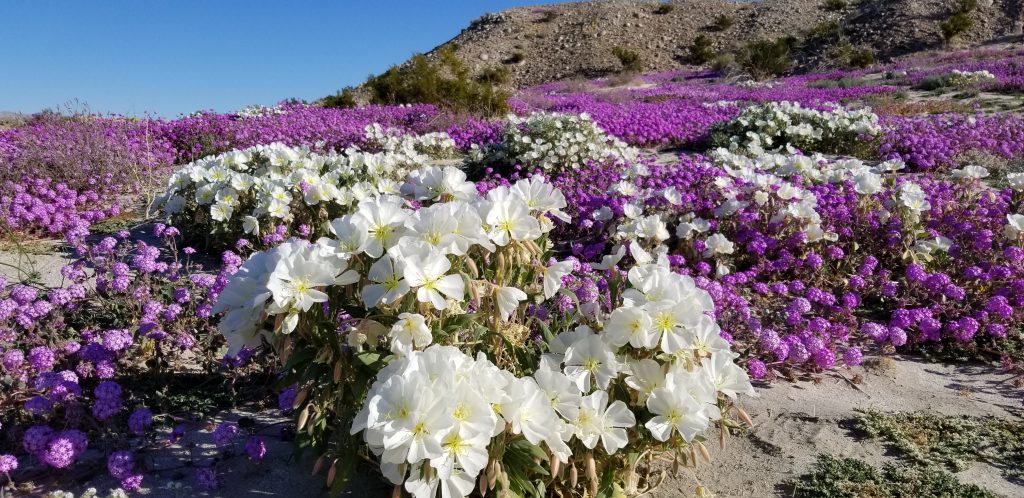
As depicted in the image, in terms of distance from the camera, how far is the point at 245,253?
4.89 metres

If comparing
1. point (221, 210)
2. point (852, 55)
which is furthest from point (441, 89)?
point (852, 55)

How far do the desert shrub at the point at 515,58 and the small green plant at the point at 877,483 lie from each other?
137 ft

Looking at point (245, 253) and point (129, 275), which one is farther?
point (245, 253)

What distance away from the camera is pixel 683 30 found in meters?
44.1

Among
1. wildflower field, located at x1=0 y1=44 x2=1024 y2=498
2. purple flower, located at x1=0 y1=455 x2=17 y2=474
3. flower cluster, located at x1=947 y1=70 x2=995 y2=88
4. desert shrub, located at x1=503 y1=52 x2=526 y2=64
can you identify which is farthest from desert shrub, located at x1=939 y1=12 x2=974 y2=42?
purple flower, located at x1=0 y1=455 x2=17 y2=474

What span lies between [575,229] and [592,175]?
5.71ft

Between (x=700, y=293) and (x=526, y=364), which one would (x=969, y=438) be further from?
(x=526, y=364)

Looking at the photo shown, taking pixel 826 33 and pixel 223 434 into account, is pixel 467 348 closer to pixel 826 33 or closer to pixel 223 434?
pixel 223 434

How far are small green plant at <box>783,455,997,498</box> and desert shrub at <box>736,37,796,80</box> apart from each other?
1149 inches

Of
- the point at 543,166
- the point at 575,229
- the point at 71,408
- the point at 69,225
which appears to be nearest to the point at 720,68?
the point at 543,166

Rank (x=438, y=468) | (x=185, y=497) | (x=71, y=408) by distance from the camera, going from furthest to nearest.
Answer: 1. (x=71, y=408)
2. (x=185, y=497)
3. (x=438, y=468)

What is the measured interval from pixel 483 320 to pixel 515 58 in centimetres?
4214

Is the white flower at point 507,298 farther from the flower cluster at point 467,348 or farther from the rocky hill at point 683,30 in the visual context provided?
the rocky hill at point 683,30

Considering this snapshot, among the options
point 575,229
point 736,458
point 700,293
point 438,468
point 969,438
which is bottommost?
point 969,438
